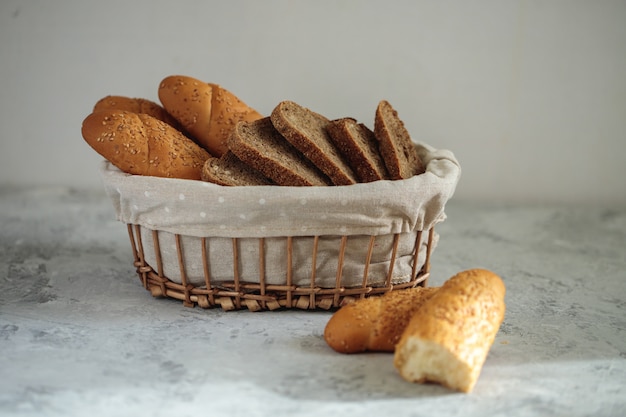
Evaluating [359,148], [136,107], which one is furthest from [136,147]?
[359,148]

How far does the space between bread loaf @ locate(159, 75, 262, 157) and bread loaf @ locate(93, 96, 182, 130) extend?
0.04m


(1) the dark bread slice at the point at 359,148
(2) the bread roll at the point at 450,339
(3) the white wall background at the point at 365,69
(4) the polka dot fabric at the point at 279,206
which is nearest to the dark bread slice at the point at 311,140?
(1) the dark bread slice at the point at 359,148

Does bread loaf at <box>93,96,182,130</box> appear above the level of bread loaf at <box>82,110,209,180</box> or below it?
above

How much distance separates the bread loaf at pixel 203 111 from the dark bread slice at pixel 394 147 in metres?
0.34

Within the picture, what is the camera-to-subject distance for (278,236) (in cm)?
159

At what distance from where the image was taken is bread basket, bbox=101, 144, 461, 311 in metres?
1.56

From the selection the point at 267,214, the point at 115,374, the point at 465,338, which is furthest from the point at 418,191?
the point at 115,374

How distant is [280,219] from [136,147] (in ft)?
1.24

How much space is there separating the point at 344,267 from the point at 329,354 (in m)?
0.26

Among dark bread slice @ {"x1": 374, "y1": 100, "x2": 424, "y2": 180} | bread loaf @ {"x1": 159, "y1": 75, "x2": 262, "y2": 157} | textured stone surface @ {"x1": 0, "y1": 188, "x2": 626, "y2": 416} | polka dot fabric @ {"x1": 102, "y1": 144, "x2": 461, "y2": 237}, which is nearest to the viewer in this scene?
textured stone surface @ {"x1": 0, "y1": 188, "x2": 626, "y2": 416}

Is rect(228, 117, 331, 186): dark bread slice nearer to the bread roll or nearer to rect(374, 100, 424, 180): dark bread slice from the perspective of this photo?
rect(374, 100, 424, 180): dark bread slice

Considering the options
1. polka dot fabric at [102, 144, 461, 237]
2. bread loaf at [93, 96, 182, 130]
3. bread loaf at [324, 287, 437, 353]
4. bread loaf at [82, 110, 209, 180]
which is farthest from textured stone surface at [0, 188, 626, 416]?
bread loaf at [93, 96, 182, 130]

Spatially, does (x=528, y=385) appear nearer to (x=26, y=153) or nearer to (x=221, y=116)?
(x=221, y=116)

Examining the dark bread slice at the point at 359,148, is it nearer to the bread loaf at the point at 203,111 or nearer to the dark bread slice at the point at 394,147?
the dark bread slice at the point at 394,147
